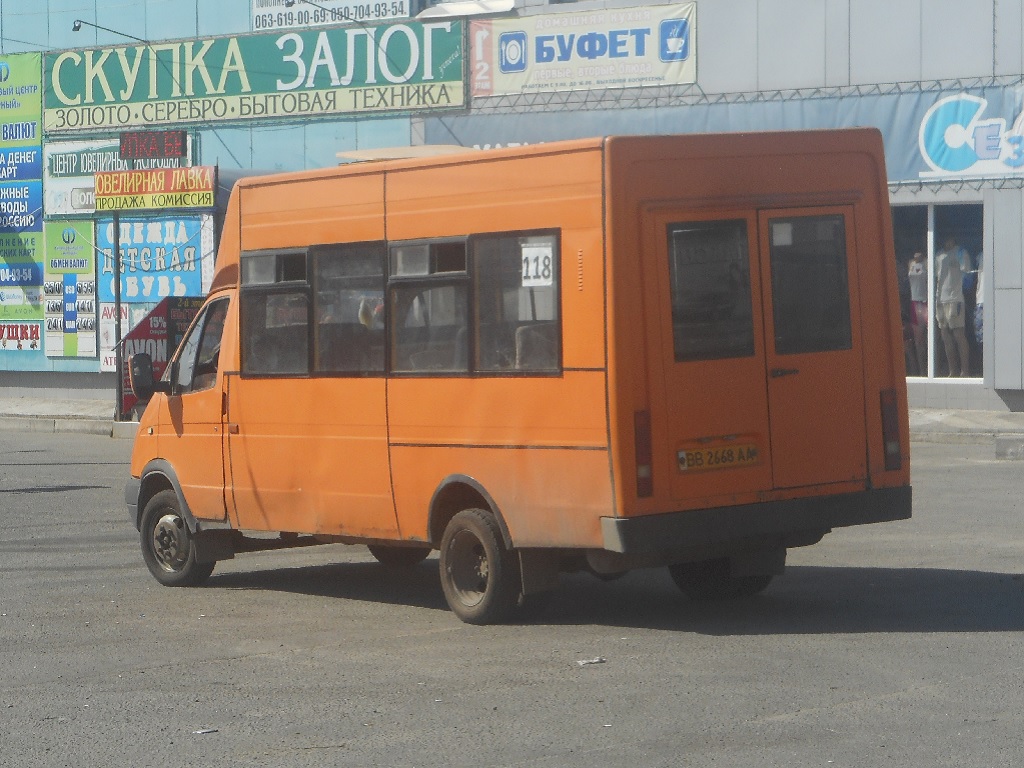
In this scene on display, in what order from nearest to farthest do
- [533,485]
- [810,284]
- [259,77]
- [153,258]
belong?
[533,485]
[810,284]
[259,77]
[153,258]

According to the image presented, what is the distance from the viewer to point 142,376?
11.4 m

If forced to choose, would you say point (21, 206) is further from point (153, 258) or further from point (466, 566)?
point (466, 566)

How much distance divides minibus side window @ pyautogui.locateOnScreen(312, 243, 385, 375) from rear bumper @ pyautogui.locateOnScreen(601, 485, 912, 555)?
6.99 ft

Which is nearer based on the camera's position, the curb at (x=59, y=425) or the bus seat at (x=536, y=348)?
the bus seat at (x=536, y=348)

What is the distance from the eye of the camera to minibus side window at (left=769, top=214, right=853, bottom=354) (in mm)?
9234

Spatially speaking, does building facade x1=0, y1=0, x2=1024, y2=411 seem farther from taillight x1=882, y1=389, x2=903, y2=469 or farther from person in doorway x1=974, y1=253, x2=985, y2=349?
taillight x1=882, y1=389, x2=903, y2=469

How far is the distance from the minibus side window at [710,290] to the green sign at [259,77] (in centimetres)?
2168

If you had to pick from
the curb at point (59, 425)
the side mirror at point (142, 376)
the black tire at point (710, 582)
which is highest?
the side mirror at point (142, 376)

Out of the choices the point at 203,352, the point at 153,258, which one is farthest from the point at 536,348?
the point at 153,258

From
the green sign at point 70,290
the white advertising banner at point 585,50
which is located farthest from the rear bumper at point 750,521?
the green sign at point 70,290

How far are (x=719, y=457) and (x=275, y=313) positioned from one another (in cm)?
328

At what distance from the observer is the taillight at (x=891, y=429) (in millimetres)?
9531

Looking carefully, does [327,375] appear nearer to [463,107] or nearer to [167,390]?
[167,390]

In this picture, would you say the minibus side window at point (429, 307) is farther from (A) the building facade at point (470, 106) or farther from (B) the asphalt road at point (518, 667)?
(A) the building facade at point (470, 106)
